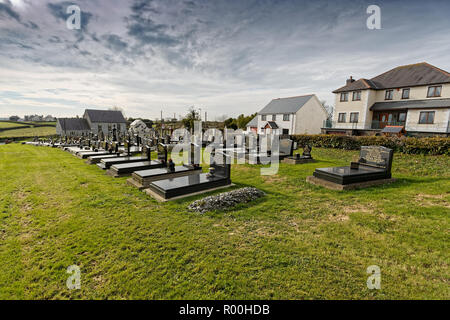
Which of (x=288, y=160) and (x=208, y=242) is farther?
(x=288, y=160)

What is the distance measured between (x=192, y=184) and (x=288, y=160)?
25.1 ft

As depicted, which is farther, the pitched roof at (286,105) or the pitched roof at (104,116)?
the pitched roof at (104,116)

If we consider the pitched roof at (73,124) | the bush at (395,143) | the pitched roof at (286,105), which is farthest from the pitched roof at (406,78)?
the pitched roof at (73,124)

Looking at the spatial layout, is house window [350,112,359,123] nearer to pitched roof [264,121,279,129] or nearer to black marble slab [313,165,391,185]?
pitched roof [264,121,279,129]

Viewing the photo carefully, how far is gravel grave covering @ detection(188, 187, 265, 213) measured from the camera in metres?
6.35

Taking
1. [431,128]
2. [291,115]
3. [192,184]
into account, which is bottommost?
[192,184]

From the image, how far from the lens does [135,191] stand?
324 inches

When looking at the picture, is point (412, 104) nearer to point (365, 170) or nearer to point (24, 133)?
point (365, 170)

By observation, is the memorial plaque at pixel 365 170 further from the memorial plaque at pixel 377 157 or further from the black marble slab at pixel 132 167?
the black marble slab at pixel 132 167

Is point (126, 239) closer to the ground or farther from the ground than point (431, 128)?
closer to the ground

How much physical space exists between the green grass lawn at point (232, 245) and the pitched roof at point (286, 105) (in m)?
30.7

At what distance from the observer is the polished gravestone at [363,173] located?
25.8ft
